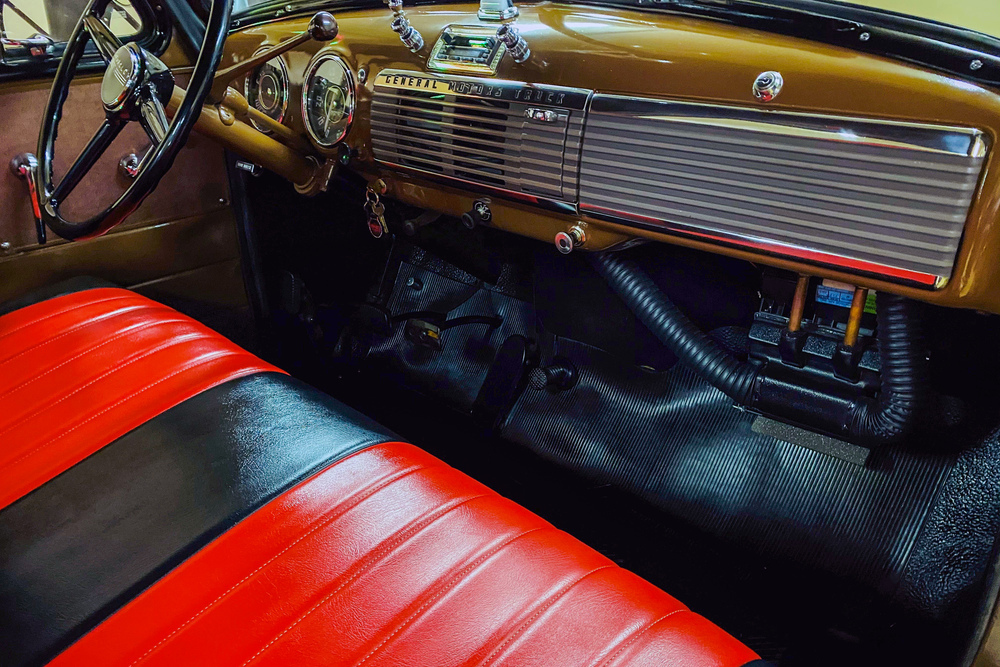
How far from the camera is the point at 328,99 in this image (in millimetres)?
1636

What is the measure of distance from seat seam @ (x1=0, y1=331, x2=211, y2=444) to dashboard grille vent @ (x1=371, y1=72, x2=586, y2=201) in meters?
0.53

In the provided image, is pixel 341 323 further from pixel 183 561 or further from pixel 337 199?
pixel 183 561

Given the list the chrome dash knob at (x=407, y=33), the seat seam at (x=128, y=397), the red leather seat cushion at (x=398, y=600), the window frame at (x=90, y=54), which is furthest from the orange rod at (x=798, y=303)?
the window frame at (x=90, y=54)

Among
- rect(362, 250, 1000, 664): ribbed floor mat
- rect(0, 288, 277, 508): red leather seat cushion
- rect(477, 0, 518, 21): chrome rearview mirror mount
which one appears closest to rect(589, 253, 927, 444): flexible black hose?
rect(362, 250, 1000, 664): ribbed floor mat

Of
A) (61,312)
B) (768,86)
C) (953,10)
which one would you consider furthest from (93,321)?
(953,10)

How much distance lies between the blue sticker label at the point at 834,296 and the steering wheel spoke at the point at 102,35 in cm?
132

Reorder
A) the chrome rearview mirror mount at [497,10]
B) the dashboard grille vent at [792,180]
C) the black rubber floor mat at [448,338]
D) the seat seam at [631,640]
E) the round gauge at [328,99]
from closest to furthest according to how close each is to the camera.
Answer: the seat seam at [631,640] < the dashboard grille vent at [792,180] < the chrome rearview mirror mount at [497,10] < the round gauge at [328,99] < the black rubber floor mat at [448,338]

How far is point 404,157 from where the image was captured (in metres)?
1.52

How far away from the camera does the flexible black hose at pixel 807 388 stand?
3.60 ft

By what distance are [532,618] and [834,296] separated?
2.30 feet

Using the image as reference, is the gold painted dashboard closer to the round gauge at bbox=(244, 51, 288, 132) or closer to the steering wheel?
the round gauge at bbox=(244, 51, 288, 132)

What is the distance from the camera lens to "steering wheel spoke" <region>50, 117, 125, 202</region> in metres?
1.32

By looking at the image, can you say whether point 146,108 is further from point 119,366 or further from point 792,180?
point 792,180

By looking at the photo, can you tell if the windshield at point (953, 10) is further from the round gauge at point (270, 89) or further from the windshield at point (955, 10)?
the round gauge at point (270, 89)
